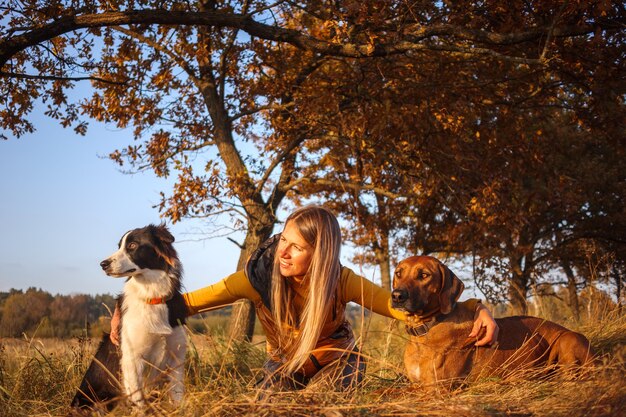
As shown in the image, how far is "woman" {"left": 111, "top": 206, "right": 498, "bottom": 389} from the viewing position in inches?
178

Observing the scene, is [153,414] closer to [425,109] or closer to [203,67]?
[425,109]

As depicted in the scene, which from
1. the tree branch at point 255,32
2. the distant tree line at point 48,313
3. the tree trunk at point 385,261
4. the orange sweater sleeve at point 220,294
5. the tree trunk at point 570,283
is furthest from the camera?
the tree trunk at point 570,283

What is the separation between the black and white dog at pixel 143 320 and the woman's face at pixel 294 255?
82 cm

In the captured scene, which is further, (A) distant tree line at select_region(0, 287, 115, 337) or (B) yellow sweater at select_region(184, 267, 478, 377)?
(A) distant tree line at select_region(0, 287, 115, 337)

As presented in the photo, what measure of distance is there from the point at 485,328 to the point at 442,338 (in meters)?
0.33

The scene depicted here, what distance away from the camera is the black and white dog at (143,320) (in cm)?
440

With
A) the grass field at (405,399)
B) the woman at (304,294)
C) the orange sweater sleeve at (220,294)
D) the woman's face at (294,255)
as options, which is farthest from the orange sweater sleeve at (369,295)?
the orange sweater sleeve at (220,294)

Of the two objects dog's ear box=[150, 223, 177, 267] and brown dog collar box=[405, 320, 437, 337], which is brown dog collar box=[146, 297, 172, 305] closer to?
dog's ear box=[150, 223, 177, 267]

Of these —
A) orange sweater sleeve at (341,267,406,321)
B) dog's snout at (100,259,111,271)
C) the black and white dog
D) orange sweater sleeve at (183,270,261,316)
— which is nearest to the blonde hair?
orange sweater sleeve at (341,267,406,321)

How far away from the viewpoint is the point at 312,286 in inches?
177

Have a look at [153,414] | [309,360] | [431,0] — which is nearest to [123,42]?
[431,0]

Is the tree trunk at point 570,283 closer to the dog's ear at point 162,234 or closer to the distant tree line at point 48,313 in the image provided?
the distant tree line at point 48,313

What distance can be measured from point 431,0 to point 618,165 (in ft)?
38.9

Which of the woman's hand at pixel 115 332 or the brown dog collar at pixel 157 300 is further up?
the brown dog collar at pixel 157 300
